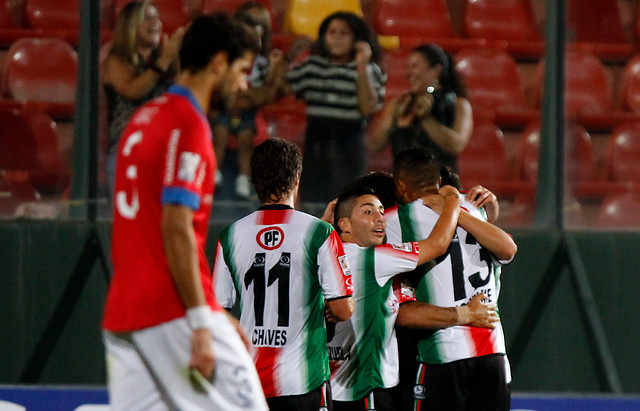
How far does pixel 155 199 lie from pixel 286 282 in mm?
1085

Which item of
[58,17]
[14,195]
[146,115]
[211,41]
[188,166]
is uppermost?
[58,17]

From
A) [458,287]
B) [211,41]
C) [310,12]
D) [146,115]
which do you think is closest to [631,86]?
[310,12]

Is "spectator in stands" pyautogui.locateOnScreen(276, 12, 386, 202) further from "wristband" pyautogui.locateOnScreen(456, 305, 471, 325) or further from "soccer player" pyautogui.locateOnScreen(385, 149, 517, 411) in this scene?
"wristband" pyautogui.locateOnScreen(456, 305, 471, 325)

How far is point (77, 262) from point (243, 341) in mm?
3031

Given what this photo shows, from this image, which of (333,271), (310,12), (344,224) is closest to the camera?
(333,271)

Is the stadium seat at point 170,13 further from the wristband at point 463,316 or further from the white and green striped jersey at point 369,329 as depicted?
the wristband at point 463,316

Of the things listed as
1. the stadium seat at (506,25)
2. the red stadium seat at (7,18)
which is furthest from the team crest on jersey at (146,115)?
the stadium seat at (506,25)

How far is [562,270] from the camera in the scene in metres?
5.61

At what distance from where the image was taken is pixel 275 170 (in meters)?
3.57

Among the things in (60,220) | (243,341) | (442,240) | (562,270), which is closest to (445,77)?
(562,270)

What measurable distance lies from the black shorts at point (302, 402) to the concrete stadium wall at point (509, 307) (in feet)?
6.87

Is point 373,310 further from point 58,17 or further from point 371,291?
point 58,17

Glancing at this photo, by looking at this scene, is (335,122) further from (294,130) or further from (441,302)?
(441,302)

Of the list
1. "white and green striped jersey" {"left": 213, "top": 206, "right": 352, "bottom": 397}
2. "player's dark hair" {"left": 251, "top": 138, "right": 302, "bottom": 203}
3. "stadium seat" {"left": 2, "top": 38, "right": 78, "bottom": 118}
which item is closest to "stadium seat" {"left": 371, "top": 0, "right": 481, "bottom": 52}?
"stadium seat" {"left": 2, "top": 38, "right": 78, "bottom": 118}
